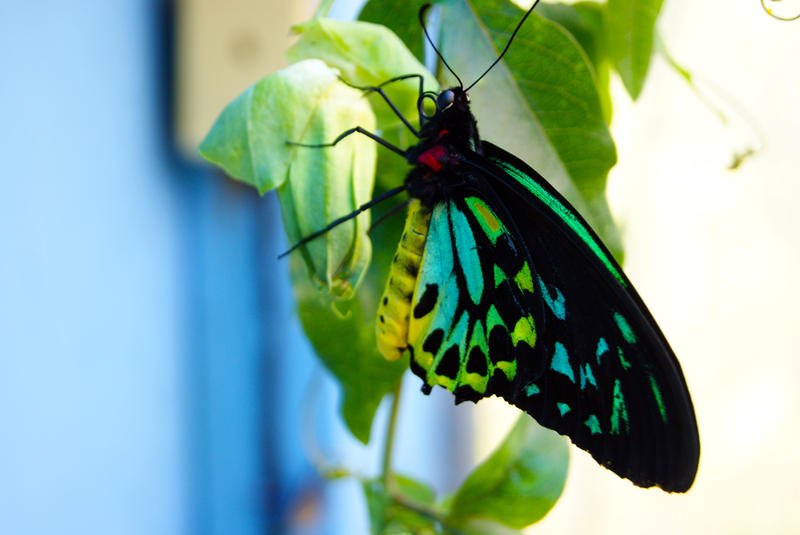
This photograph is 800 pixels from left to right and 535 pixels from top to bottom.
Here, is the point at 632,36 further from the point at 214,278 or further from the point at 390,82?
the point at 214,278

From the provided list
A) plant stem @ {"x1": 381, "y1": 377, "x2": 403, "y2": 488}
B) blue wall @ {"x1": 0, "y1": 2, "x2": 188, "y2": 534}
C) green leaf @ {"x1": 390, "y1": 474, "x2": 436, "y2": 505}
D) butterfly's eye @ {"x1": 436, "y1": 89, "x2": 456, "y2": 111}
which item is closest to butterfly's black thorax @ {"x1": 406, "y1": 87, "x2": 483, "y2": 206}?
butterfly's eye @ {"x1": 436, "y1": 89, "x2": 456, "y2": 111}

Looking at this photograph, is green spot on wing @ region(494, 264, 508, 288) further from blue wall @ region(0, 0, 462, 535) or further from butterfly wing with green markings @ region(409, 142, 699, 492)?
blue wall @ region(0, 0, 462, 535)

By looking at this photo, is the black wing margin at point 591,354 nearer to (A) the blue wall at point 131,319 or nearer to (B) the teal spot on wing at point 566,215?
(B) the teal spot on wing at point 566,215

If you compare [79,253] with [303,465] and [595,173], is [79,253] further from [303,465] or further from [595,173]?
[595,173]

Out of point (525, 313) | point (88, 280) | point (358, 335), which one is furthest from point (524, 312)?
point (88, 280)

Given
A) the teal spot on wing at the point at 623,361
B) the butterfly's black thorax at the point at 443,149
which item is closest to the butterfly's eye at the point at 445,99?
the butterfly's black thorax at the point at 443,149

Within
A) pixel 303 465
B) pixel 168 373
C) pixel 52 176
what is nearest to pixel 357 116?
pixel 52 176
